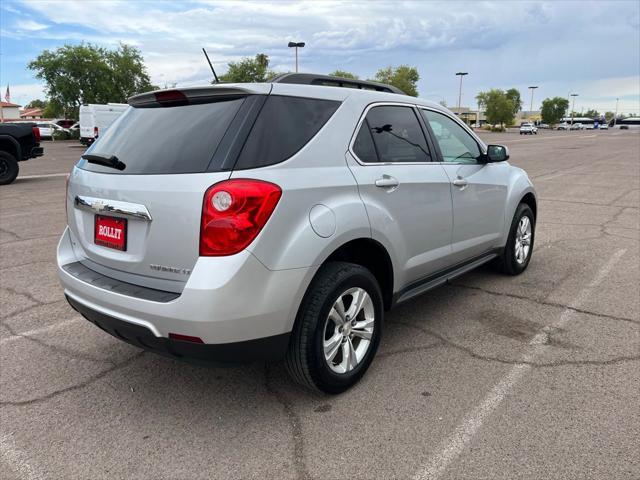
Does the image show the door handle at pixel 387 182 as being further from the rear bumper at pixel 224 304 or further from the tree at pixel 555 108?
the tree at pixel 555 108

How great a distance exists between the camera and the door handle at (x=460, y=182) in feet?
12.9

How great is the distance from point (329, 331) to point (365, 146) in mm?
1161

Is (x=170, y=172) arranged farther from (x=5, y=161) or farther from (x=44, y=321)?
(x=5, y=161)

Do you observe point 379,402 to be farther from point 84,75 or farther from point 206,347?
point 84,75

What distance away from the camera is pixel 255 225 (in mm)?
2414

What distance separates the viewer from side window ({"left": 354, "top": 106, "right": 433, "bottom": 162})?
3.29 metres

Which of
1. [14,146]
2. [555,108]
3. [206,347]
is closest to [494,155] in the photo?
[206,347]

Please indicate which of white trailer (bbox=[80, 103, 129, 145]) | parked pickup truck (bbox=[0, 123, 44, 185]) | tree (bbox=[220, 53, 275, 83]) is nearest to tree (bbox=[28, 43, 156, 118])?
tree (bbox=[220, 53, 275, 83])

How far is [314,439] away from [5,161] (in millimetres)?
12986

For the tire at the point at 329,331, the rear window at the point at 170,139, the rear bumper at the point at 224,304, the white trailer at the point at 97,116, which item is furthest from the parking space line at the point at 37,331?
the white trailer at the point at 97,116

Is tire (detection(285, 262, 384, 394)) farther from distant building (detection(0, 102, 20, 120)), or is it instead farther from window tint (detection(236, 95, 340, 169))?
distant building (detection(0, 102, 20, 120))

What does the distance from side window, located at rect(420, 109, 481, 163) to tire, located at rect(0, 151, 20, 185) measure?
39.5 ft

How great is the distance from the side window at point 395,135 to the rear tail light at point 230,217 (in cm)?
92

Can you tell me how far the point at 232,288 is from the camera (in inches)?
93.5
